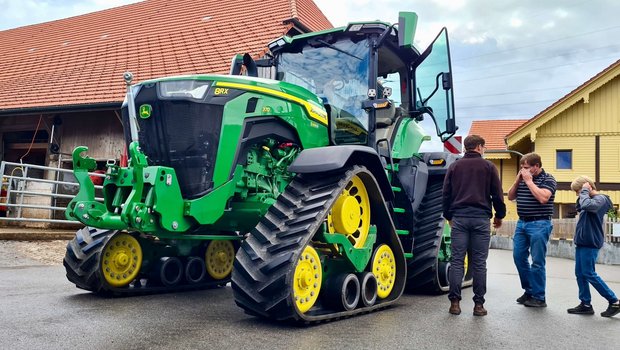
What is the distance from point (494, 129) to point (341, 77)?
28473mm

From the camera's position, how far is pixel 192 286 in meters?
6.50

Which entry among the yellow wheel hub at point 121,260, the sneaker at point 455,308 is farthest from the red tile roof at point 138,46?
the sneaker at point 455,308

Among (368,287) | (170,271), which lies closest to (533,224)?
(368,287)

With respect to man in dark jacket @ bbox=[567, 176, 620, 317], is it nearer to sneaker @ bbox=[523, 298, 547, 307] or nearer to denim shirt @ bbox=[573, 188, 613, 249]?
denim shirt @ bbox=[573, 188, 613, 249]

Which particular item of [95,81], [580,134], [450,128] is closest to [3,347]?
[450,128]

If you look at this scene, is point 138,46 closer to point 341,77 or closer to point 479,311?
point 341,77

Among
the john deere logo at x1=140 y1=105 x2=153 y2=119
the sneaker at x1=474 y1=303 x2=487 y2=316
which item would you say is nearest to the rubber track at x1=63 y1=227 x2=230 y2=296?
the john deere logo at x1=140 y1=105 x2=153 y2=119

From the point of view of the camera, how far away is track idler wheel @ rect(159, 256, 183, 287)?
620 centimetres

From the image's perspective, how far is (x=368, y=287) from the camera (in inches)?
215

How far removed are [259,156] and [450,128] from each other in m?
3.36

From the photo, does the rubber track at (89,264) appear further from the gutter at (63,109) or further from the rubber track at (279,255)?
the gutter at (63,109)

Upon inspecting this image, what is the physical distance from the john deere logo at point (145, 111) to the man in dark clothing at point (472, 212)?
9.68 feet

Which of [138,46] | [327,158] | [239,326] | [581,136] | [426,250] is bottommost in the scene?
[239,326]

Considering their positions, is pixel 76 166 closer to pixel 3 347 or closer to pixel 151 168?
pixel 151 168
